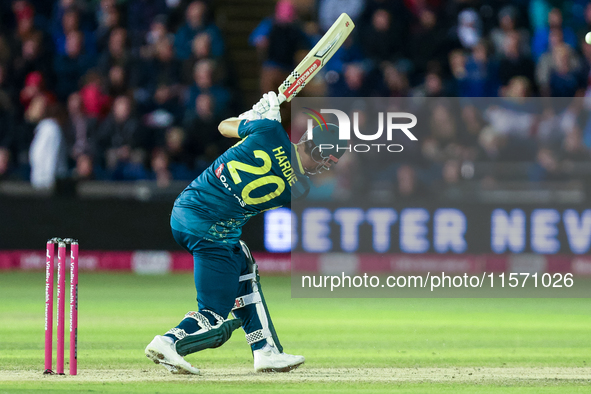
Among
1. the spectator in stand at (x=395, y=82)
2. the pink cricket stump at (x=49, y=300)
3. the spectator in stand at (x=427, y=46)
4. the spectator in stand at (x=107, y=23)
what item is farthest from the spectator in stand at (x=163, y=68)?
the pink cricket stump at (x=49, y=300)

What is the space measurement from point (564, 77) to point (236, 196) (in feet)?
30.3

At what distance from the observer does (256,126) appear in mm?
7039

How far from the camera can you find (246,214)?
7.20 m

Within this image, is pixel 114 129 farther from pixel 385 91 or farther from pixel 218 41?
pixel 385 91

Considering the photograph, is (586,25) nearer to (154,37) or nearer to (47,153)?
(154,37)

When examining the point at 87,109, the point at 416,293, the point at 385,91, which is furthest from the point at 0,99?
the point at 416,293

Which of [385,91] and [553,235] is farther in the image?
[385,91]

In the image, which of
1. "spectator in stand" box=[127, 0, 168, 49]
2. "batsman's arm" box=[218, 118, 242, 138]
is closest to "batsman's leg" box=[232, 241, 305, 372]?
"batsman's arm" box=[218, 118, 242, 138]

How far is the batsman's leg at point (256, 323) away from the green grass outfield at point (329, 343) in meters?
0.13

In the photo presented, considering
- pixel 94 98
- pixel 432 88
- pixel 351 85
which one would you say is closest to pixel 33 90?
pixel 94 98

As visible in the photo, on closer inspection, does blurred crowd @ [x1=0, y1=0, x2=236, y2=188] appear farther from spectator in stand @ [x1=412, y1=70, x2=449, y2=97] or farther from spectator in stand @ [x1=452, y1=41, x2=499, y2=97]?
spectator in stand @ [x1=452, y1=41, x2=499, y2=97]

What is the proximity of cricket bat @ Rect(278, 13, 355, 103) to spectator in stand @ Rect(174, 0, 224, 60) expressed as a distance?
7908 millimetres

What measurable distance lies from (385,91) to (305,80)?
23.3 ft

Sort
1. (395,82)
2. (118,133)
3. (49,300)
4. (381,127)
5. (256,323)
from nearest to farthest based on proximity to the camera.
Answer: (49,300)
(256,323)
(381,127)
(395,82)
(118,133)
